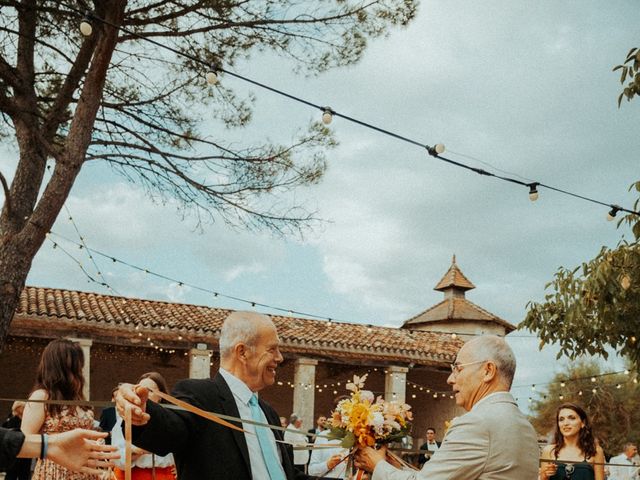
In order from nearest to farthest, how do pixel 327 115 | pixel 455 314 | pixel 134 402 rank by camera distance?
pixel 134 402, pixel 327 115, pixel 455 314

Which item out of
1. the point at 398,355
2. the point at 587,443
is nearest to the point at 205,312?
the point at 398,355

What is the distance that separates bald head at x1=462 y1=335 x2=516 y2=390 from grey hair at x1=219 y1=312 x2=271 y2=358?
0.78 metres

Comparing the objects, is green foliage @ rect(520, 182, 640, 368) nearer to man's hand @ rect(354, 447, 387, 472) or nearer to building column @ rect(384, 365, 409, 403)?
man's hand @ rect(354, 447, 387, 472)

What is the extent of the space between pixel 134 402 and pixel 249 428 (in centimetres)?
66

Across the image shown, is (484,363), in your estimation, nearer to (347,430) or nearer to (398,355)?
(347,430)

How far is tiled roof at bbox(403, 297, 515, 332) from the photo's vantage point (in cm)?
3028

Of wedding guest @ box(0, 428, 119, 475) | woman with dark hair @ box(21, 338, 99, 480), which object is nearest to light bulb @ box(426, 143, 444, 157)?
woman with dark hair @ box(21, 338, 99, 480)

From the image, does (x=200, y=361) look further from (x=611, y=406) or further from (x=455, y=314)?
(x=611, y=406)

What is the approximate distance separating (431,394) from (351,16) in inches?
742

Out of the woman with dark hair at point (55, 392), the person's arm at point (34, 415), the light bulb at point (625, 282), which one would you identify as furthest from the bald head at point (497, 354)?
the light bulb at point (625, 282)

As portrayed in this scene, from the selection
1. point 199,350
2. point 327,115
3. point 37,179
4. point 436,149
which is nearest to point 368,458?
point 327,115

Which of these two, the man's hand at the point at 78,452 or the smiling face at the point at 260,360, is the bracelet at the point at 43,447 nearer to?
the man's hand at the point at 78,452

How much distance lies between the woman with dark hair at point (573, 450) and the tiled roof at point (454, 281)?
91.4 feet

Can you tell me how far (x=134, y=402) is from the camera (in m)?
2.12
